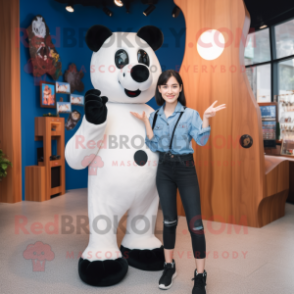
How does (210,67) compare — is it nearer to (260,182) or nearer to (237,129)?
(237,129)

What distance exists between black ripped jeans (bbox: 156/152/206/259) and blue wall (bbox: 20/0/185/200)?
9.80 feet

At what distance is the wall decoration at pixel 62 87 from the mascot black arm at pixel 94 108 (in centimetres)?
317

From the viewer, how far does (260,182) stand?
2928mm

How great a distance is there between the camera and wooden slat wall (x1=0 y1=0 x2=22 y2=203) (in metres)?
3.88

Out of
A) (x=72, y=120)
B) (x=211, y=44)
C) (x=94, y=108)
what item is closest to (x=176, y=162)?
(x=94, y=108)

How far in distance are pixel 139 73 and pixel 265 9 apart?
4823mm

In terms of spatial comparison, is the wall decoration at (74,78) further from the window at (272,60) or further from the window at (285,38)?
the window at (285,38)

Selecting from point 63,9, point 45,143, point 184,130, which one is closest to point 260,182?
point 184,130

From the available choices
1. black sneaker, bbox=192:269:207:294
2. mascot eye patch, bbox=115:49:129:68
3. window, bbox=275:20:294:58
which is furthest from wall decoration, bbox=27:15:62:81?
window, bbox=275:20:294:58

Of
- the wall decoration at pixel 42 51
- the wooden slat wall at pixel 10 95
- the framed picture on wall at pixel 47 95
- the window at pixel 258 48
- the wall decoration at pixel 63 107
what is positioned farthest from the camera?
the window at pixel 258 48

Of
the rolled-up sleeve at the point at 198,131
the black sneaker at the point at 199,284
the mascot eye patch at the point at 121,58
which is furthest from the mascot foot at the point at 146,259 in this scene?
the mascot eye patch at the point at 121,58

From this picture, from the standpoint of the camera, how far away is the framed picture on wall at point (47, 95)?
4.31 meters

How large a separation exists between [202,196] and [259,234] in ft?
2.29

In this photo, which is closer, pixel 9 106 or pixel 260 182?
pixel 260 182
